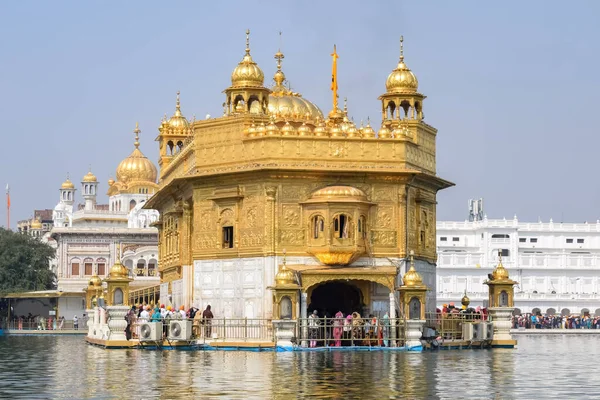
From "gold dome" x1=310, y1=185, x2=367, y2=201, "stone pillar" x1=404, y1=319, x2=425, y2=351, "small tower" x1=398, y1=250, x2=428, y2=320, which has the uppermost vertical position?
"gold dome" x1=310, y1=185, x2=367, y2=201

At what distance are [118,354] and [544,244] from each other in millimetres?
74855

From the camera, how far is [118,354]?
35.2 meters

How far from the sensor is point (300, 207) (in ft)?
132

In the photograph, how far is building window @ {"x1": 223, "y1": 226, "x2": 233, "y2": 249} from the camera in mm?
→ 41750

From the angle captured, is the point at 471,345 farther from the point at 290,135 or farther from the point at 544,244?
the point at 544,244

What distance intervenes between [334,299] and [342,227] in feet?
14.7

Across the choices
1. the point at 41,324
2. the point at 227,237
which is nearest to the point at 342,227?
the point at 227,237

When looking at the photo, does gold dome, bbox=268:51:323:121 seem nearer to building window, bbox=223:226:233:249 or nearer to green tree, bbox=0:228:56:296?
building window, bbox=223:226:233:249

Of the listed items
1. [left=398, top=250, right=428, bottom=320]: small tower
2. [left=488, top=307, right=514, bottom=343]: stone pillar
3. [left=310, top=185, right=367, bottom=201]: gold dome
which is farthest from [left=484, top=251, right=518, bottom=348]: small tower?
[left=310, top=185, right=367, bottom=201]: gold dome

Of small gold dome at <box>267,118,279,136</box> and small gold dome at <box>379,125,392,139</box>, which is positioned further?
small gold dome at <box>379,125,392,139</box>

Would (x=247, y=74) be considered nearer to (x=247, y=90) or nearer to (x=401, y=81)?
(x=247, y=90)

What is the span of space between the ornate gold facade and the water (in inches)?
232

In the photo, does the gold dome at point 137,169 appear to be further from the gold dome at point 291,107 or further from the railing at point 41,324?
the gold dome at point 291,107

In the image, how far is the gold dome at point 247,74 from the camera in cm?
4328
